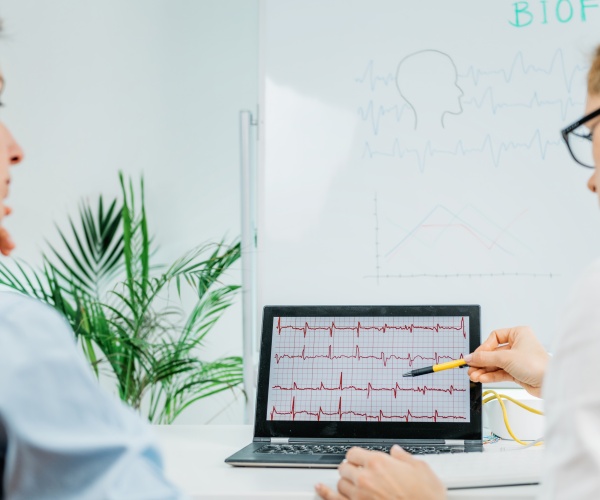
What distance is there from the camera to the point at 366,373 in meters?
1.31

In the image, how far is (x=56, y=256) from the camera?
2465mm

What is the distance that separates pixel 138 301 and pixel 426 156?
3.27 feet

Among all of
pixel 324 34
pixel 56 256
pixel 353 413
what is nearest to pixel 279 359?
pixel 353 413

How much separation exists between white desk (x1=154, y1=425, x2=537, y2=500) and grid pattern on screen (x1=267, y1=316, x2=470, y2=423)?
147 millimetres

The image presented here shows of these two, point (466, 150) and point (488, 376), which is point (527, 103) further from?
point (488, 376)

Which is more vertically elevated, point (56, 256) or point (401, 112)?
point (401, 112)

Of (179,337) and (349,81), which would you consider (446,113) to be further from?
(179,337)

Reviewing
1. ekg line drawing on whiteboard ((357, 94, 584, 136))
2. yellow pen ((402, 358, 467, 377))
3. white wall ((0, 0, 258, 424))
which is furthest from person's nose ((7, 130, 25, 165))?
white wall ((0, 0, 258, 424))

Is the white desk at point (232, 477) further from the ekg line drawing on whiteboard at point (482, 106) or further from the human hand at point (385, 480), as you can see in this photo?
the ekg line drawing on whiteboard at point (482, 106)

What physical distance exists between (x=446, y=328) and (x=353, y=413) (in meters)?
0.23

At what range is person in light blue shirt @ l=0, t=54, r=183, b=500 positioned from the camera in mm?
509

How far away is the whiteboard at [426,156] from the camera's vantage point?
5.29 feet

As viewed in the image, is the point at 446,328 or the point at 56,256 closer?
the point at 446,328

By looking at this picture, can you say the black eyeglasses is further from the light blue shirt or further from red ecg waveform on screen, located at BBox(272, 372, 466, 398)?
the light blue shirt
